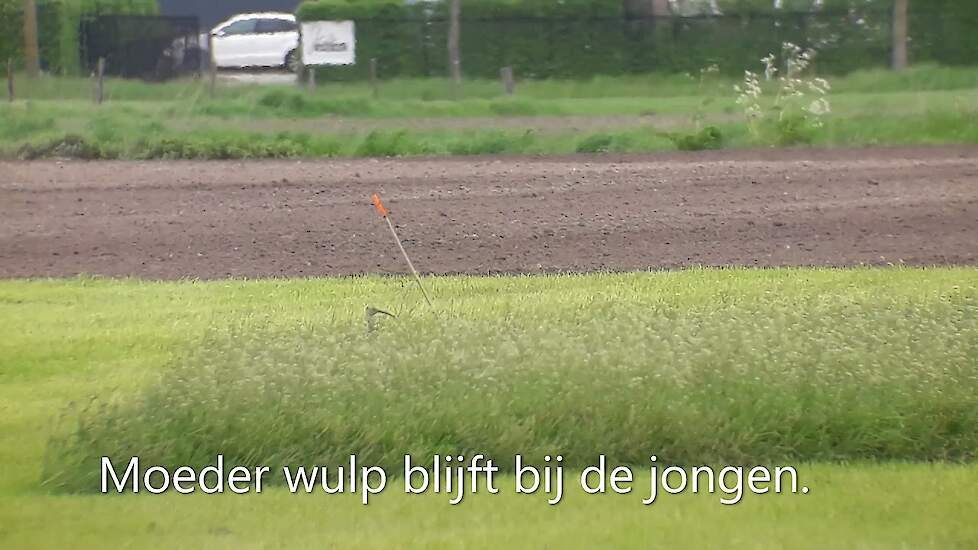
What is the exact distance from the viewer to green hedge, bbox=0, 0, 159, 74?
31.7 meters

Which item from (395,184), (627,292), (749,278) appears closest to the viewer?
(627,292)

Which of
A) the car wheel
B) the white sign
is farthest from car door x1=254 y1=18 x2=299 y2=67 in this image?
the white sign

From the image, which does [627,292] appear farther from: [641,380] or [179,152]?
[179,152]

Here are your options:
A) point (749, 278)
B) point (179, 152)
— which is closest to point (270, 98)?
point (179, 152)

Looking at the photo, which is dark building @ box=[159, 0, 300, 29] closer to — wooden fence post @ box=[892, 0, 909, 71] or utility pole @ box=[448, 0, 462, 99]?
utility pole @ box=[448, 0, 462, 99]

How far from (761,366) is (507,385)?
3.49ft

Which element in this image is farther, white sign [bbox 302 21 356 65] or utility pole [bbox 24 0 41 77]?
white sign [bbox 302 21 356 65]

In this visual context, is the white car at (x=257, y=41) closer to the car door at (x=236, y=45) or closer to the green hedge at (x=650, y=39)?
the car door at (x=236, y=45)

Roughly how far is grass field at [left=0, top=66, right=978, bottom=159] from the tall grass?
10089mm

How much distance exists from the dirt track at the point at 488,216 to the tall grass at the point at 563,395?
148 inches

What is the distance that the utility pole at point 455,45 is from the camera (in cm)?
2866

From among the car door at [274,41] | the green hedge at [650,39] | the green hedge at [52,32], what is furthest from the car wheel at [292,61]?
the green hedge at [52,32]

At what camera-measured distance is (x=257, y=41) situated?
35.4m

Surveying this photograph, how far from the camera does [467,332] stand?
6.73 m
